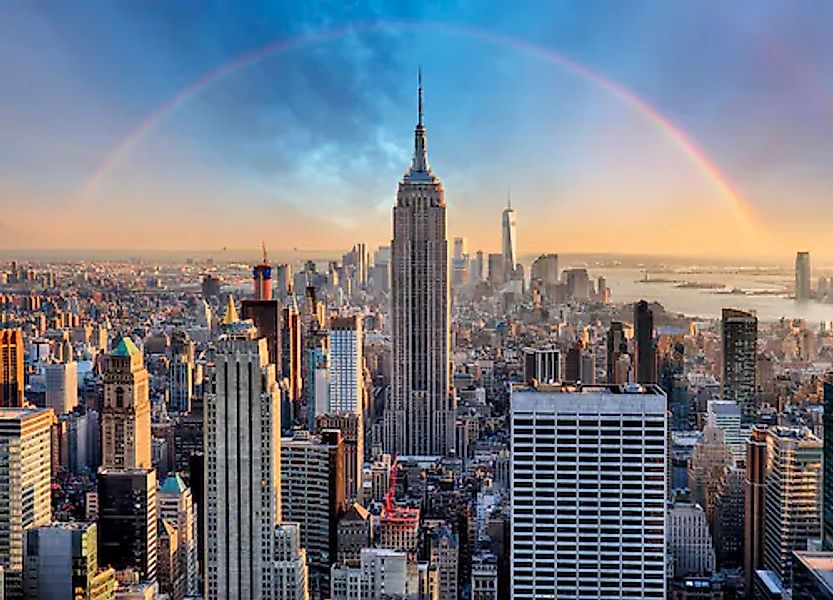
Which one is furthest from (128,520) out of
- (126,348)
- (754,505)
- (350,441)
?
(754,505)

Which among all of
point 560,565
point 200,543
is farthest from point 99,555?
point 560,565

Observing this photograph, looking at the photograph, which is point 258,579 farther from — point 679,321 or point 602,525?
point 679,321

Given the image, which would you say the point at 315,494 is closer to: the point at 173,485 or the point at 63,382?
the point at 173,485

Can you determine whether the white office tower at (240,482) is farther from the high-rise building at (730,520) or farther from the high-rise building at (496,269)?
the high-rise building at (496,269)

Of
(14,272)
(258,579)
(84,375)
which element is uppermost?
(14,272)

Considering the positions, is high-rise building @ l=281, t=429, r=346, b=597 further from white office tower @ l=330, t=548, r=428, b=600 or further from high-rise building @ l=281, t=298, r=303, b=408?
high-rise building @ l=281, t=298, r=303, b=408

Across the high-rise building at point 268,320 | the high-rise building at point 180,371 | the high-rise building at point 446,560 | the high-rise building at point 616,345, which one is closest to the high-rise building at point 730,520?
the high-rise building at point 616,345

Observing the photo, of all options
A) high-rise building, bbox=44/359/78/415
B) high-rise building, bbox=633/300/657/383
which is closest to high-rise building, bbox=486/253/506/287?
high-rise building, bbox=633/300/657/383
